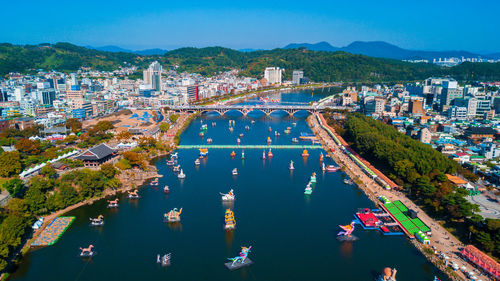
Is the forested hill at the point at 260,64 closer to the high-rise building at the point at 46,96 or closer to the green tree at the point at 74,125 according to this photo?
the high-rise building at the point at 46,96

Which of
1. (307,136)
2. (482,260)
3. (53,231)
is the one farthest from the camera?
(307,136)

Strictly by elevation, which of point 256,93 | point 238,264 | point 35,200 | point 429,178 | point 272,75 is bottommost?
point 238,264

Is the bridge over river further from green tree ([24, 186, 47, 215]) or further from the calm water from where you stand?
green tree ([24, 186, 47, 215])

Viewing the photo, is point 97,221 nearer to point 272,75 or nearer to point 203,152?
point 203,152

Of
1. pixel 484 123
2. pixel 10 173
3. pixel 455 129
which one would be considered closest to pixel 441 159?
pixel 455 129

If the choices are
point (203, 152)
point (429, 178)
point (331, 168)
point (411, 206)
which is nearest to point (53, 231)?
point (203, 152)

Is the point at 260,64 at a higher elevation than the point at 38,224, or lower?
higher

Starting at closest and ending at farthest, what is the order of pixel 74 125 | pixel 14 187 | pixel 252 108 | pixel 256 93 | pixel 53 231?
pixel 53 231 → pixel 14 187 → pixel 74 125 → pixel 252 108 → pixel 256 93

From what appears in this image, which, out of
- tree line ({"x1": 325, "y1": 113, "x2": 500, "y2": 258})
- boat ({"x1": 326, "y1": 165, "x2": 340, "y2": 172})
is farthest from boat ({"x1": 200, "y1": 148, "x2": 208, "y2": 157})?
tree line ({"x1": 325, "y1": 113, "x2": 500, "y2": 258})
